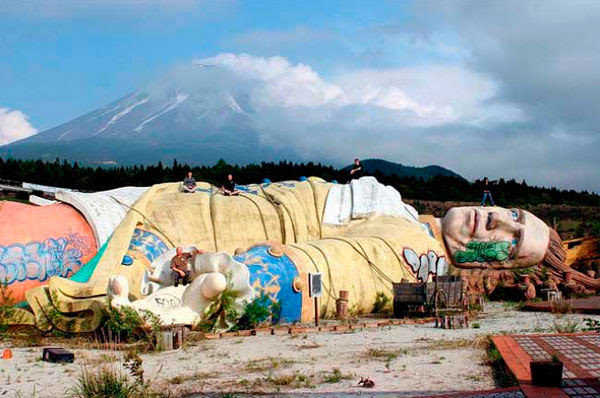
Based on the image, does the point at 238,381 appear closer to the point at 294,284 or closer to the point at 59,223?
the point at 294,284

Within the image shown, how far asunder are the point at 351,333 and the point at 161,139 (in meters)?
187

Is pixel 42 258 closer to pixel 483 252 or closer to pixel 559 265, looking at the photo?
pixel 483 252

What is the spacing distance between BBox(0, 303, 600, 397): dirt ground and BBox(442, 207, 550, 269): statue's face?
248 inches

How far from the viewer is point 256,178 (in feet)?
130

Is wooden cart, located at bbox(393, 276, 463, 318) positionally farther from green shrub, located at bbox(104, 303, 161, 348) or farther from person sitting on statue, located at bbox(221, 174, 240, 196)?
green shrub, located at bbox(104, 303, 161, 348)

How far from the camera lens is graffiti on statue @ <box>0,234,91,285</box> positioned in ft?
41.6

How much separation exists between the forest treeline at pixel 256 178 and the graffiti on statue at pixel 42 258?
18.8 meters

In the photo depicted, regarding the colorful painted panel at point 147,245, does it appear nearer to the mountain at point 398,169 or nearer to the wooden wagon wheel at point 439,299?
the wooden wagon wheel at point 439,299

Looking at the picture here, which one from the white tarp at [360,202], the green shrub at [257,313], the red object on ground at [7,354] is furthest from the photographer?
the white tarp at [360,202]

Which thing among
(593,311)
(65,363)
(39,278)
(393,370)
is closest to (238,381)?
(393,370)

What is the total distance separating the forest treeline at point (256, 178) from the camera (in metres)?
37.0

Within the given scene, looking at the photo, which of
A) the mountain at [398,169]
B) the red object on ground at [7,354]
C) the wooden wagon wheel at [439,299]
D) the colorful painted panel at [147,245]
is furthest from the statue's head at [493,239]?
the mountain at [398,169]

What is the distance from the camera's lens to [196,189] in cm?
1630

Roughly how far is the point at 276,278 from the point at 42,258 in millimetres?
3925
